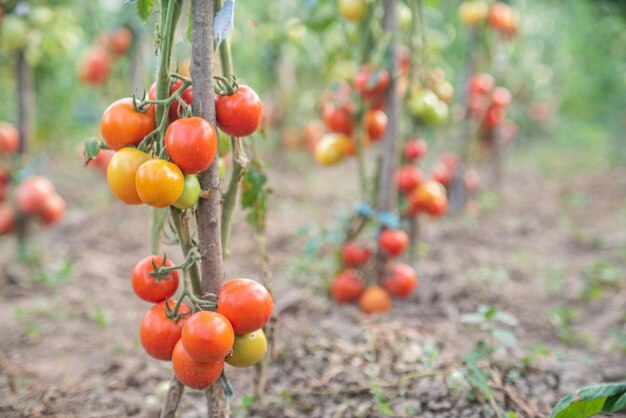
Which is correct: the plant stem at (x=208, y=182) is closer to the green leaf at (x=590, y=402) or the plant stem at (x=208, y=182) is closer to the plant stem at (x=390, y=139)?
the green leaf at (x=590, y=402)

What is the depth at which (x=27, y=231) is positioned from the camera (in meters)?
3.05

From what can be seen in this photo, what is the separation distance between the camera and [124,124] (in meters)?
1.19

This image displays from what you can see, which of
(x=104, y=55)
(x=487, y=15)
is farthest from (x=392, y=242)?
(x=104, y=55)

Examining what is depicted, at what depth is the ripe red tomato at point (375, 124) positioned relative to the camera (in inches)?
97.8

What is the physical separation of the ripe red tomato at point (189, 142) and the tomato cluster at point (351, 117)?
50.3 inches

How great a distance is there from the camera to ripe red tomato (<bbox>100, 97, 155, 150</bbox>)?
3.90ft

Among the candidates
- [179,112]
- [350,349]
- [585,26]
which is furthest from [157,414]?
[585,26]

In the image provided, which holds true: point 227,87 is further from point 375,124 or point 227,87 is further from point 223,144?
point 375,124

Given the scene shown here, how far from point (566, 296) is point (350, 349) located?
1.46 metres

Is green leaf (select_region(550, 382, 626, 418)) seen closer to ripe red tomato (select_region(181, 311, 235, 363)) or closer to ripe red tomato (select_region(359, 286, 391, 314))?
ripe red tomato (select_region(181, 311, 235, 363))

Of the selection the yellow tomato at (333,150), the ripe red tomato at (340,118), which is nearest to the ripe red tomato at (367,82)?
the ripe red tomato at (340,118)

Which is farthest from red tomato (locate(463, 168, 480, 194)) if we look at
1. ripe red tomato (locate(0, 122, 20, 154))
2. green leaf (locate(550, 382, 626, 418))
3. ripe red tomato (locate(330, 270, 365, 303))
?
ripe red tomato (locate(0, 122, 20, 154))

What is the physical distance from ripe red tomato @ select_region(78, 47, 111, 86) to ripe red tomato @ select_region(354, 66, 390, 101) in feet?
8.65

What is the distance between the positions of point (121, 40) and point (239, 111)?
10.5ft
